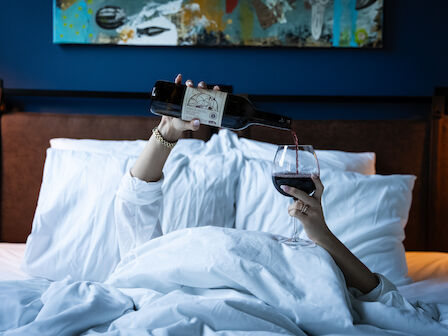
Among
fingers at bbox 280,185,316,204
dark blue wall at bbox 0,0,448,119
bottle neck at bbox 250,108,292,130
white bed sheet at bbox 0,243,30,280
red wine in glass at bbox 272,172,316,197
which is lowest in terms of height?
white bed sheet at bbox 0,243,30,280

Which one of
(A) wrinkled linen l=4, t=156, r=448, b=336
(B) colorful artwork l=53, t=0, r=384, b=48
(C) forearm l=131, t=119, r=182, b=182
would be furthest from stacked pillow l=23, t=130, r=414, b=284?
(B) colorful artwork l=53, t=0, r=384, b=48

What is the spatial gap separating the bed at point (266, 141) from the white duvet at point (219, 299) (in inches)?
44.9

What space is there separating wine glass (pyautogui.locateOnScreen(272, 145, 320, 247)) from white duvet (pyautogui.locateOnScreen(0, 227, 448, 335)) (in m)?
0.13

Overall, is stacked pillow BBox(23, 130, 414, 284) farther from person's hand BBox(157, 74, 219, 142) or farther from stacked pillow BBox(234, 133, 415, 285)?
person's hand BBox(157, 74, 219, 142)

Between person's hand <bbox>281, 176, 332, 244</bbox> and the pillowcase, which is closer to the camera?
person's hand <bbox>281, 176, 332, 244</bbox>

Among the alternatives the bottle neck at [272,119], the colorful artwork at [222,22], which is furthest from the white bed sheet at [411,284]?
the colorful artwork at [222,22]

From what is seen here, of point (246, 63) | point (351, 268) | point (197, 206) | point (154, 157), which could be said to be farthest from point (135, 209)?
point (246, 63)

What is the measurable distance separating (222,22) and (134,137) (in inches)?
26.8

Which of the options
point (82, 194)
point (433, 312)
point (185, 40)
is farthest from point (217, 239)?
point (185, 40)

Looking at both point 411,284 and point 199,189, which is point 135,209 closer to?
point 199,189

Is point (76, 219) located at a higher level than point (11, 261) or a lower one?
higher

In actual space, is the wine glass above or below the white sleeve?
above

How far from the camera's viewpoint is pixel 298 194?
51.3 inches

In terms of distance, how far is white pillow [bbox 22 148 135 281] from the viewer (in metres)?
1.91
